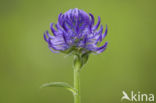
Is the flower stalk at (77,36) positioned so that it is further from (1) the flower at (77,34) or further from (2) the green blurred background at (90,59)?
(2) the green blurred background at (90,59)

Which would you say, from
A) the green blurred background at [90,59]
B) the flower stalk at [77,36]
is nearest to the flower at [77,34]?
the flower stalk at [77,36]

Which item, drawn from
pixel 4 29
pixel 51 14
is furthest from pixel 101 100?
pixel 4 29

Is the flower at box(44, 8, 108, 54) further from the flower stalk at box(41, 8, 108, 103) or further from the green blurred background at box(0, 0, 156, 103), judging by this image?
the green blurred background at box(0, 0, 156, 103)

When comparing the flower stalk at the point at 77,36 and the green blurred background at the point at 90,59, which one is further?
the green blurred background at the point at 90,59

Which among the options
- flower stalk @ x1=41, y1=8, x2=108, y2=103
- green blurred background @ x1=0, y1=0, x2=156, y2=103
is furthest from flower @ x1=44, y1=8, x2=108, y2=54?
green blurred background @ x1=0, y1=0, x2=156, y2=103

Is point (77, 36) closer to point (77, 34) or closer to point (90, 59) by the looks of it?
point (77, 34)

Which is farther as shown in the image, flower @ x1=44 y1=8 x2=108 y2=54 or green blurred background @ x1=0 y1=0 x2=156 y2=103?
green blurred background @ x1=0 y1=0 x2=156 y2=103
